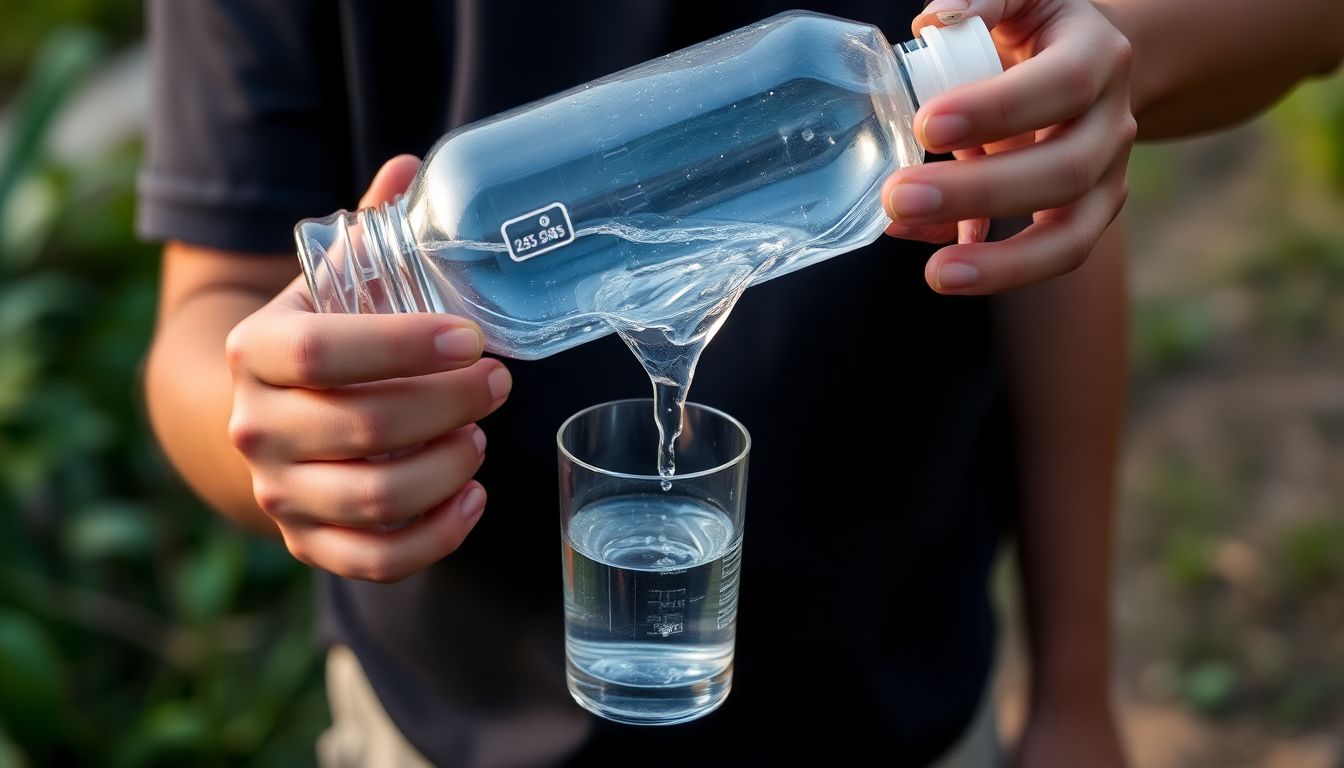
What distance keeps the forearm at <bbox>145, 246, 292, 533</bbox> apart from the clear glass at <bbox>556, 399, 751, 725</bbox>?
0.52 m

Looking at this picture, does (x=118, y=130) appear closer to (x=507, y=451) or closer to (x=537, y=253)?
(x=507, y=451)

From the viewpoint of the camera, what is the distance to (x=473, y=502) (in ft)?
4.51

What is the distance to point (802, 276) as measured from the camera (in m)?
1.70

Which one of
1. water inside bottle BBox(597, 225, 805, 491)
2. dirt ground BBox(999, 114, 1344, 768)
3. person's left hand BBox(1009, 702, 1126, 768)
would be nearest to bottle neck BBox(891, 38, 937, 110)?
water inside bottle BBox(597, 225, 805, 491)

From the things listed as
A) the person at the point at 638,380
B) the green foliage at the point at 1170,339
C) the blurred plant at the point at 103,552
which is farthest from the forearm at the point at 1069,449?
the green foliage at the point at 1170,339

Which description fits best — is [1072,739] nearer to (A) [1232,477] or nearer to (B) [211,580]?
(B) [211,580]

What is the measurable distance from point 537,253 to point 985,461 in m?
1.00

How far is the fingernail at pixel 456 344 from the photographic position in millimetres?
1241

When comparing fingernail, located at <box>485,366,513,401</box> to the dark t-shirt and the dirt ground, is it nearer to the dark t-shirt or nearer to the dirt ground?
the dark t-shirt

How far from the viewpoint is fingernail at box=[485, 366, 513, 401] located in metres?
1.31

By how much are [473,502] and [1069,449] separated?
100cm

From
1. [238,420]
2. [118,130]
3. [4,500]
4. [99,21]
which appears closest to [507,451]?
[238,420]

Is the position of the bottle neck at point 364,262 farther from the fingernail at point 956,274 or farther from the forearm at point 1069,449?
the forearm at point 1069,449

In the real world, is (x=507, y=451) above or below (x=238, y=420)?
below
